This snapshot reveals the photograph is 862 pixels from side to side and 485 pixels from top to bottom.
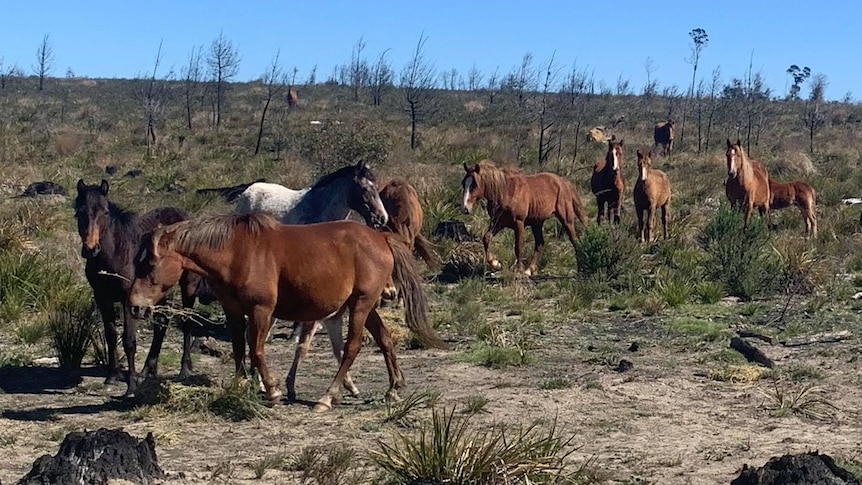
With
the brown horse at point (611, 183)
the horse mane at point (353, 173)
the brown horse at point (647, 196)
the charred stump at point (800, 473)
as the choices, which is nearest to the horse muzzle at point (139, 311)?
the horse mane at point (353, 173)

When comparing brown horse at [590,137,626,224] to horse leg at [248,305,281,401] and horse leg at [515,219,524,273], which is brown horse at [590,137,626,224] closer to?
horse leg at [515,219,524,273]

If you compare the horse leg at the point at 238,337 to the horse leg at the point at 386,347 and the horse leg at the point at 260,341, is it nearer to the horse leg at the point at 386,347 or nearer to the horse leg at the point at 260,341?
the horse leg at the point at 260,341

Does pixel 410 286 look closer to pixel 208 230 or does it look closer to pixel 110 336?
pixel 208 230

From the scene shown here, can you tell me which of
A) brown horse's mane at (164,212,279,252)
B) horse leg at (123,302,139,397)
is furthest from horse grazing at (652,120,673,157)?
→ brown horse's mane at (164,212,279,252)

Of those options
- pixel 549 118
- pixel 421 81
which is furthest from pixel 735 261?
pixel 549 118

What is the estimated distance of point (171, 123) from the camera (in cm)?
4612

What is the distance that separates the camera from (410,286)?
8.61 metres

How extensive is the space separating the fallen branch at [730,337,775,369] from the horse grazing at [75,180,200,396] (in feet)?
17.3

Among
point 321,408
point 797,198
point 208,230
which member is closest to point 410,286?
point 321,408

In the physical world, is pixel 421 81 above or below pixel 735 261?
above

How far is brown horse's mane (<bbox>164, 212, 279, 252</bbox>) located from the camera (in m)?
7.69

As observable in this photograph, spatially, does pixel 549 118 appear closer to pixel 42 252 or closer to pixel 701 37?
pixel 701 37

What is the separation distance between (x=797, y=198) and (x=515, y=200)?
25.0 ft

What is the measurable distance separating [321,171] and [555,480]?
20751 mm
